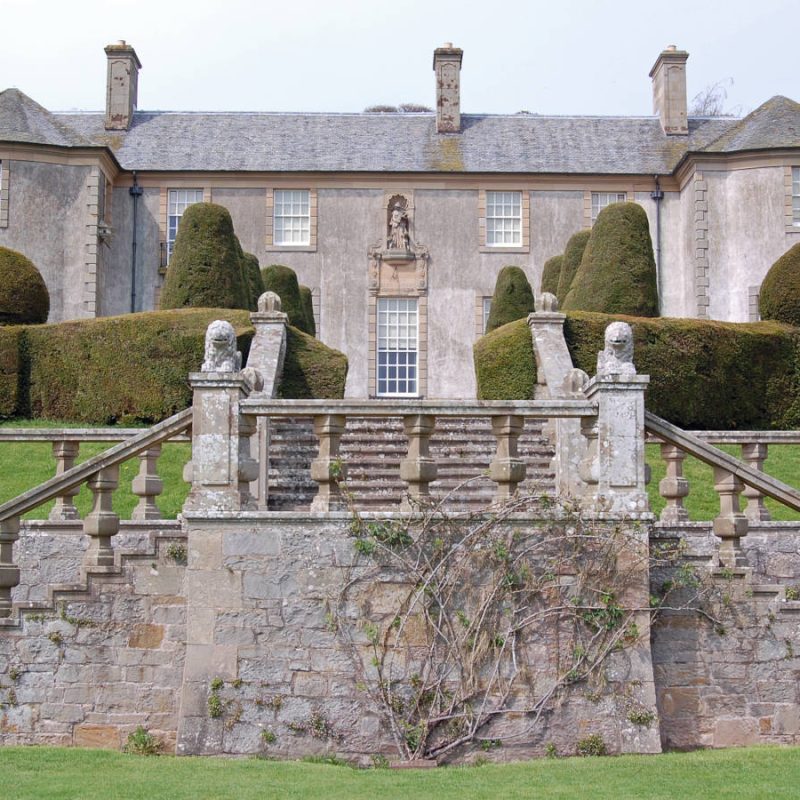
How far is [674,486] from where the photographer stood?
1015 cm

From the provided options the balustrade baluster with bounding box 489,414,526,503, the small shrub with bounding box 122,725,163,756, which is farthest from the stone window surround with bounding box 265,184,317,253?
the small shrub with bounding box 122,725,163,756

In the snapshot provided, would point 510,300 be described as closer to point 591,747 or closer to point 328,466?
point 328,466

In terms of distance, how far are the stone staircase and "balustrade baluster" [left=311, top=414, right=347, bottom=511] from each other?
3092mm

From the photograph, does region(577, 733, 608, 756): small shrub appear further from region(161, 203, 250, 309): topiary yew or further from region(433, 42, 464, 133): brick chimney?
region(433, 42, 464, 133): brick chimney

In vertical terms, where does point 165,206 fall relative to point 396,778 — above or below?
above

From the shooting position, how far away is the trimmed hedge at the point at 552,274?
27859 millimetres

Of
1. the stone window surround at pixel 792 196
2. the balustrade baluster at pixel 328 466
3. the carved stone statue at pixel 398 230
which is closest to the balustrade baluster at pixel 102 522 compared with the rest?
the balustrade baluster at pixel 328 466

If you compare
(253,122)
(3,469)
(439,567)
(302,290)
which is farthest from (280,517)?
(253,122)

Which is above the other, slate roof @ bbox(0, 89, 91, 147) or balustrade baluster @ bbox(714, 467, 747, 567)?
slate roof @ bbox(0, 89, 91, 147)

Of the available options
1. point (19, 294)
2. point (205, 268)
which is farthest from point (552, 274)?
point (19, 294)

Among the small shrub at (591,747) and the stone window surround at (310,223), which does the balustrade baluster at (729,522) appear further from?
the stone window surround at (310,223)

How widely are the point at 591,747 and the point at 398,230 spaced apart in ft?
78.4

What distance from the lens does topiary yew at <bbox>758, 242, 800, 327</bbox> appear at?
2086 cm

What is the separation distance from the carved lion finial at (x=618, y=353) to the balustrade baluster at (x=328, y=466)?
188 cm
